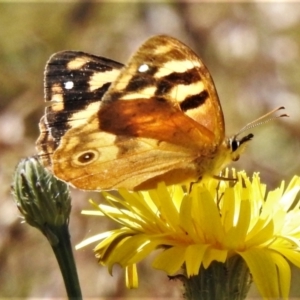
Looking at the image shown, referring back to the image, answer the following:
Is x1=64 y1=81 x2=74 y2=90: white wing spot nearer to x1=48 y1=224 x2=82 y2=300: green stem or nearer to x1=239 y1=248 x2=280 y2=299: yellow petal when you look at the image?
x1=48 y1=224 x2=82 y2=300: green stem

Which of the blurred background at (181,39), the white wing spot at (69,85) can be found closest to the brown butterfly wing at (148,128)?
the white wing spot at (69,85)

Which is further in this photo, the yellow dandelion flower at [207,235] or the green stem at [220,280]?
the green stem at [220,280]

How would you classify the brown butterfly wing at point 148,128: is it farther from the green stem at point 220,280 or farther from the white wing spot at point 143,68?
the green stem at point 220,280

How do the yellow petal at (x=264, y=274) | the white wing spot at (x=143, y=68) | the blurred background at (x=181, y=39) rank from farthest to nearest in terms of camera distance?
the blurred background at (x=181, y=39), the white wing spot at (x=143, y=68), the yellow petal at (x=264, y=274)

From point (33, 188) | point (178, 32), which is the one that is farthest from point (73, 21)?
point (33, 188)

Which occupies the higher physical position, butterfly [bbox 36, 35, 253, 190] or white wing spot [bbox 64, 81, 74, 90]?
white wing spot [bbox 64, 81, 74, 90]

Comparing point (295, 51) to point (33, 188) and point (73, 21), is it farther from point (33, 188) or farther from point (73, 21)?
point (33, 188)

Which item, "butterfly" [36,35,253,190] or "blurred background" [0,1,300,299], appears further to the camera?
"blurred background" [0,1,300,299]

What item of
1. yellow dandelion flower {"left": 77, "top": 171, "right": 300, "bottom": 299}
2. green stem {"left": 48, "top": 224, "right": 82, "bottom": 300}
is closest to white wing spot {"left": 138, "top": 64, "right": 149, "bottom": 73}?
yellow dandelion flower {"left": 77, "top": 171, "right": 300, "bottom": 299}
